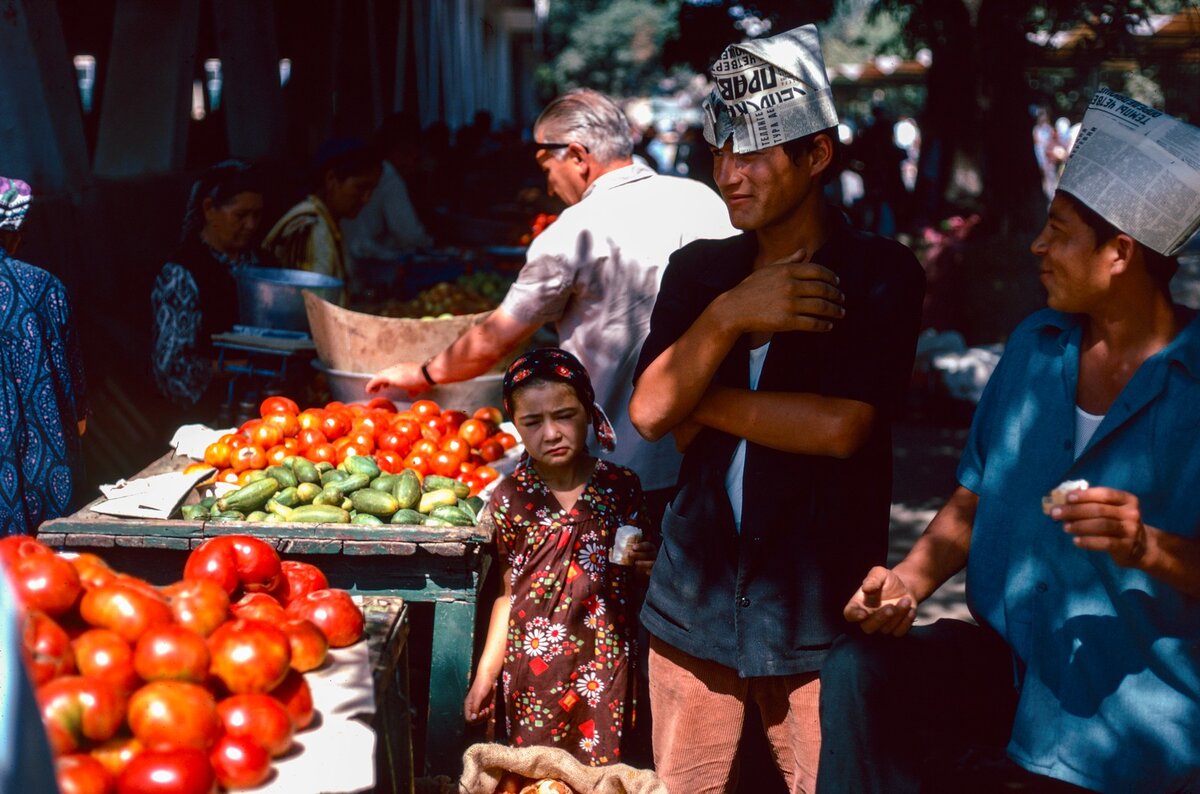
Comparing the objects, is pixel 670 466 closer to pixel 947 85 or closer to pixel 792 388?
pixel 792 388

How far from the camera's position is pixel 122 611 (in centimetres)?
203

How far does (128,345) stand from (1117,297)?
17.5 ft

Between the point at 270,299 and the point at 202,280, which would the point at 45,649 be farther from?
the point at 202,280

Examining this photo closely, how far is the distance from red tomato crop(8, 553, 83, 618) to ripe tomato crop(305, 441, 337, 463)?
2.03m

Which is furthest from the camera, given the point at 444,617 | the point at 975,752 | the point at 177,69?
the point at 177,69

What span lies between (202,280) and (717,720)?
3113 millimetres

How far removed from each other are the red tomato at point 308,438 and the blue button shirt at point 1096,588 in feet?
8.15

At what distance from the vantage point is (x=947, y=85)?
13.1 meters

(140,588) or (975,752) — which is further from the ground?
→ (140,588)

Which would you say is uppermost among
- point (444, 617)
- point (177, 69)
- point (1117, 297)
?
point (177, 69)

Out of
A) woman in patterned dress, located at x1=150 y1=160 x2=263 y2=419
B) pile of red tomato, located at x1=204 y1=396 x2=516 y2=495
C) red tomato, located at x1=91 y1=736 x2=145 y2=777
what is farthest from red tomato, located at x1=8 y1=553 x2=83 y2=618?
woman in patterned dress, located at x1=150 y1=160 x2=263 y2=419

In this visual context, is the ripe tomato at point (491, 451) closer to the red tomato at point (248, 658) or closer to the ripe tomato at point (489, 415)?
the ripe tomato at point (489, 415)

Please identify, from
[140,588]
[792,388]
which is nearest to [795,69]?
[792,388]

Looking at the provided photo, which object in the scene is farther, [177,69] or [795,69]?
[177,69]
